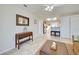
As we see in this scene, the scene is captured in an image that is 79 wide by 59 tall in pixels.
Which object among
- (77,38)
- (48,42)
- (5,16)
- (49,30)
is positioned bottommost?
(48,42)

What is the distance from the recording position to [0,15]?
4.76 ft

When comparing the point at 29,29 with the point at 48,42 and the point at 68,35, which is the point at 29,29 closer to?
the point at 48,42

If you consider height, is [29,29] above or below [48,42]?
above

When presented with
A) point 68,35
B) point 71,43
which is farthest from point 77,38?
point 68,35

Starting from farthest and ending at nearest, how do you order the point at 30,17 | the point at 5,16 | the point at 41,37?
the point at 41,37
the point at 30,17
the point at 5,16

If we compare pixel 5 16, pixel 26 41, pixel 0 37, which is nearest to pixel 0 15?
pixel 5 16

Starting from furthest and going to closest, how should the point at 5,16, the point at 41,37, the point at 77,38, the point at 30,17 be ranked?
the point at 41,37 < the point at 30,17 < the point at 5,16 < the point at 77,38

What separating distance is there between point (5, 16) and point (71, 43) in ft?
4.00

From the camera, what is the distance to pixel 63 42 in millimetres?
1733

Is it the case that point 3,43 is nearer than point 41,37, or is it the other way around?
point 3,43

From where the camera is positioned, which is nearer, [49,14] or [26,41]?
[49,14]

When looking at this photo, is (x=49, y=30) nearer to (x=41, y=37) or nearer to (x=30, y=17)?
(x=41, y=37)

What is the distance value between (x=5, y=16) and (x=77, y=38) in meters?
1.23

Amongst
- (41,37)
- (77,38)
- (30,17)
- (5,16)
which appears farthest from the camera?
(41,37)
